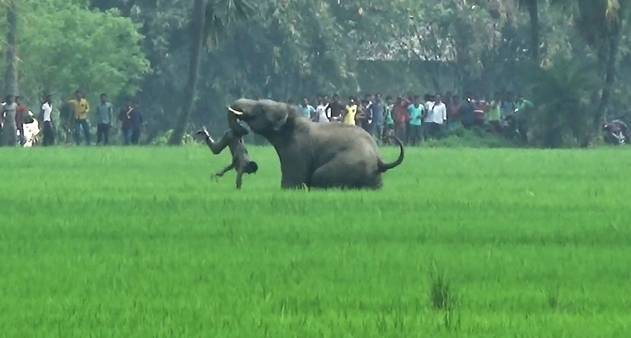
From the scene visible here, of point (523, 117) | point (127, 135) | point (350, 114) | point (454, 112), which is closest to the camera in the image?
point (523, 117)

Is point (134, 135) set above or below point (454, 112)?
below

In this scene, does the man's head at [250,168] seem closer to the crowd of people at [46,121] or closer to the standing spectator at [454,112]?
the crowd of people at [46,121]

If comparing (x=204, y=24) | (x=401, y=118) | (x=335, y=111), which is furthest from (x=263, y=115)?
(x=401, y=118)

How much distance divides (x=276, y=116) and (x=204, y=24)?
3372 centimetres

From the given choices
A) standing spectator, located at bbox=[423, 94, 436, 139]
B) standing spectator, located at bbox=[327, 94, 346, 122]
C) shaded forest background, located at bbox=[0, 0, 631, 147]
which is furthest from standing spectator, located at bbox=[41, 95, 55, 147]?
standing spectator, located at bbox=[423, 94, 436, 139]

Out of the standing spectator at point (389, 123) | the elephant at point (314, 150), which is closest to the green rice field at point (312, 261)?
the elephant at point (314, 150)

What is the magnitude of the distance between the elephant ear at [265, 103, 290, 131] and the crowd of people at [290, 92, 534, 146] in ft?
115

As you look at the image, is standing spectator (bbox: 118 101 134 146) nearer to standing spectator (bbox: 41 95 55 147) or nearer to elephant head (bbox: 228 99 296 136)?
standing spectator (bbox: 41 95 55 147)

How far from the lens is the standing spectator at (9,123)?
60.7 m

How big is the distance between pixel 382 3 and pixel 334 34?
4916 millimetres

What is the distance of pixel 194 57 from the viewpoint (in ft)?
196

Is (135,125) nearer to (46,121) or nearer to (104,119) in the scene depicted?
(104,119)

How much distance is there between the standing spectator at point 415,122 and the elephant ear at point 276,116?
121 ft

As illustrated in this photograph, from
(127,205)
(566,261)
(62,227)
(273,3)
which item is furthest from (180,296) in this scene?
(273,3)
